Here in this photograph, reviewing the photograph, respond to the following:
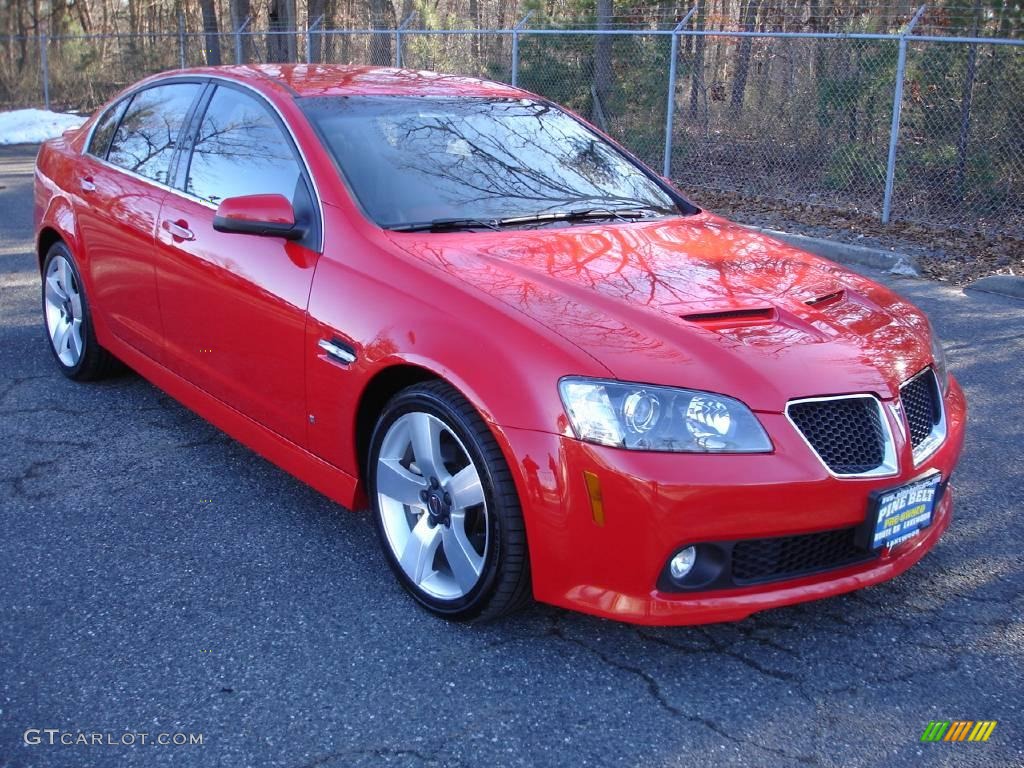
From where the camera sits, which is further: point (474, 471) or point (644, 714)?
point (474, 471)

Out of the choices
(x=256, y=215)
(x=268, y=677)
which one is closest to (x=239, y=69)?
(x=256, y=215)

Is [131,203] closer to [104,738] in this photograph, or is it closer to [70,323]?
[70,323]

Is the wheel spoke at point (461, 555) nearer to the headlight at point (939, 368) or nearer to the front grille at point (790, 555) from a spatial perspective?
the front grille at point (790, 555)

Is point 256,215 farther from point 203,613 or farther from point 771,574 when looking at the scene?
point 771,574

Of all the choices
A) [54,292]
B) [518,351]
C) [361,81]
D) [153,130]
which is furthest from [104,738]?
Result: [54,292]

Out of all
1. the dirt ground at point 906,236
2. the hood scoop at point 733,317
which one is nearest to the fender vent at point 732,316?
the hood scoop at point 733,317

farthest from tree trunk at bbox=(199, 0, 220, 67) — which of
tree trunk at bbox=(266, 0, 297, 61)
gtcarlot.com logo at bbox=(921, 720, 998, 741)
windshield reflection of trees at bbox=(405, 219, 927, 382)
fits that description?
gtcarlot.com logo at bbox=(921, 720, 998, 741)

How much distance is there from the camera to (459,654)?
10.0ft

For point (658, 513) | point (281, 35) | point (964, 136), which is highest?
point (281, 35)

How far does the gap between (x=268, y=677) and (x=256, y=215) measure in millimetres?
1549

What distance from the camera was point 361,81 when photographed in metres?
4.39

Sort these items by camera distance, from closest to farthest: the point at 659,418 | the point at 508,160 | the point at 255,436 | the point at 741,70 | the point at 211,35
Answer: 1. the point at 659,418
2. the point at 255,436
3. the point at 508,160
4. the point at 741,70
5. the point at 211,35

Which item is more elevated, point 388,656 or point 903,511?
point 903,511

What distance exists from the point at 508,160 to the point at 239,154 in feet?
3.50
